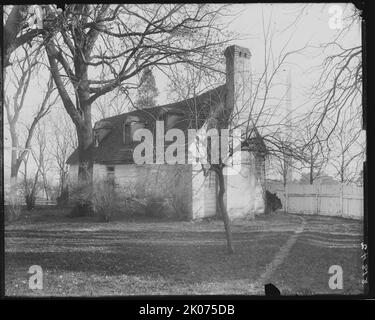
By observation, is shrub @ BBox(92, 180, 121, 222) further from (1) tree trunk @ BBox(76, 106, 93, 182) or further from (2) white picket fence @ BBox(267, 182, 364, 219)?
(2) white picket fence @ BBox(267, 182, 364, 219)

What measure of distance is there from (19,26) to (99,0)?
694 mm

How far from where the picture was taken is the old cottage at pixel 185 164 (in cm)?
259

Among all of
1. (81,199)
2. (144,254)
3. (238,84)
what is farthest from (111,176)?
(238,84)

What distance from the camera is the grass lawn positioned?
251 cm

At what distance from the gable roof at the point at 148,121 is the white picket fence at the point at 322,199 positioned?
81cm

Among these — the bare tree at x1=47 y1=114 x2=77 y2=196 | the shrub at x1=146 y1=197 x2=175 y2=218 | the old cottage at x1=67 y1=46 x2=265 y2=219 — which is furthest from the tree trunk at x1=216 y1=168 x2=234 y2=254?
the bare tree at x1=47 y1=114 x2=77 y2=196

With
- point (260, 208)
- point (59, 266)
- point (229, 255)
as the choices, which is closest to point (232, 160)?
point (260, 208)

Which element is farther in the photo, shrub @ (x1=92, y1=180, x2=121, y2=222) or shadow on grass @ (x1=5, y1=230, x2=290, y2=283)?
shrub @ (x1=92, y1=180, x2=121, y2=222)

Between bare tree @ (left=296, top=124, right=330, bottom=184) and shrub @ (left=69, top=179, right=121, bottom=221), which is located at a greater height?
bare tree @ (left=296, top=124, right=330, bottom=184)

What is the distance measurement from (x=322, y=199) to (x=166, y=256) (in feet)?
4.48

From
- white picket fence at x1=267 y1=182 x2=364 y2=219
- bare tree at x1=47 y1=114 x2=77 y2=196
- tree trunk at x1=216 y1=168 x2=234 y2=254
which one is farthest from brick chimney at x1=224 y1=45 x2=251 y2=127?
bare tree at x1=47 y1=114 x2=77 y2=196

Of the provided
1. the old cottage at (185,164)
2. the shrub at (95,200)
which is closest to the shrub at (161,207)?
the old cottage at (185,164)

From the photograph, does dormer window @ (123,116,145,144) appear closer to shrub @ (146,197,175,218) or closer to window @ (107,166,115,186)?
window @ (107,166,115,186)
